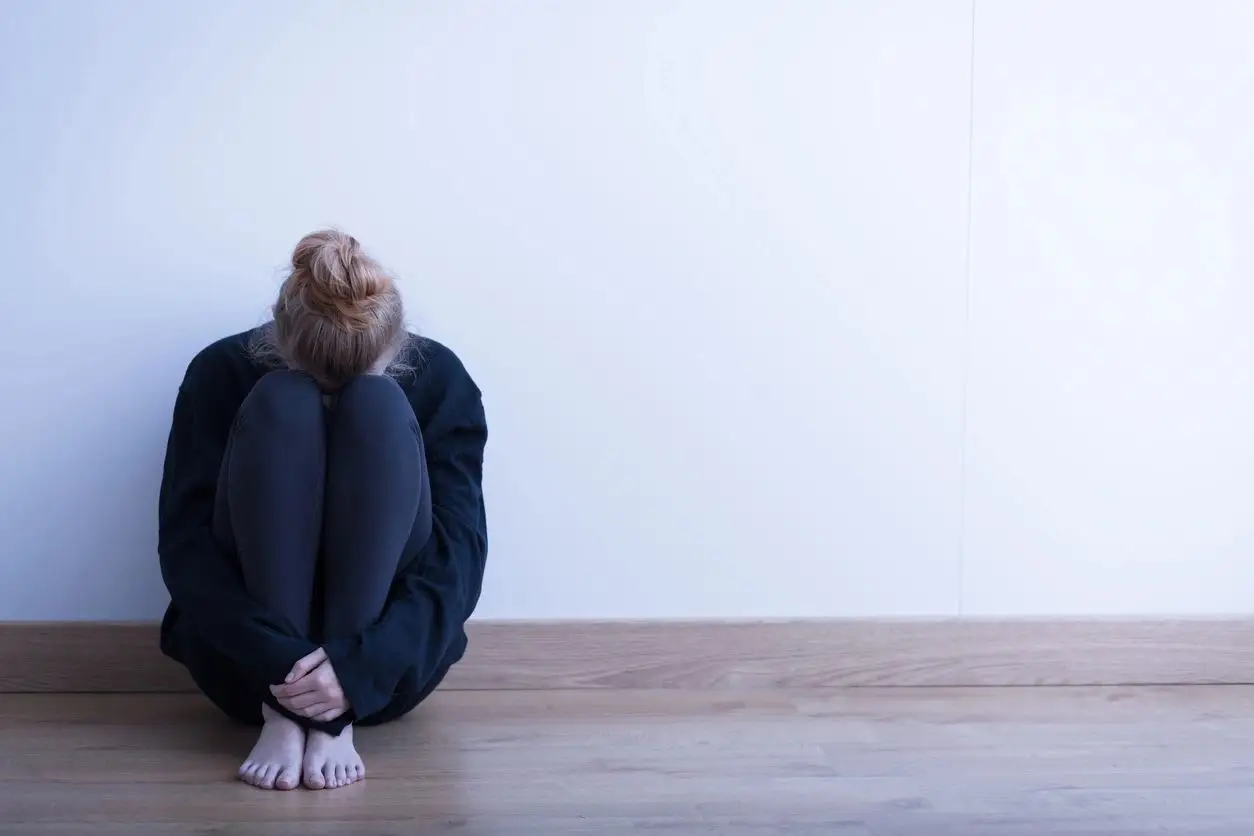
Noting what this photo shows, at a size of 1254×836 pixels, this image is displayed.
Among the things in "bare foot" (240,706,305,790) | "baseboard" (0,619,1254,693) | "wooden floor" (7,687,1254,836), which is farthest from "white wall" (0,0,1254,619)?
"bare foot" (240,706,305,790)

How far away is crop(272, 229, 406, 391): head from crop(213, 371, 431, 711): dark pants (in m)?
0.04

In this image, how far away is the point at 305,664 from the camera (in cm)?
135

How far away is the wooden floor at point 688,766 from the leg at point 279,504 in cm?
7

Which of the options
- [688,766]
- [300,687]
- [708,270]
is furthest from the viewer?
[708,270]

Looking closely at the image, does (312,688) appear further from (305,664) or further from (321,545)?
(321,545)

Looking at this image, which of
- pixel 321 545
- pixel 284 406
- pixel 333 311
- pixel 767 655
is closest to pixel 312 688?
pixel 321 545

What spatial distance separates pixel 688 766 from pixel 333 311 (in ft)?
2.31

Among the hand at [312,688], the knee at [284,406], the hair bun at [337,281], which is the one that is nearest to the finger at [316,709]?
the hand at [312,688]

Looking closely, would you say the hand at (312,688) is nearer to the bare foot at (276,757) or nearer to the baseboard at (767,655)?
the bare foot at (276,757)

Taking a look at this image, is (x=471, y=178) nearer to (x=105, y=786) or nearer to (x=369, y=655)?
(x=369, y=655)

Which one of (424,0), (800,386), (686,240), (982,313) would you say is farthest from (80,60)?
(982,313)

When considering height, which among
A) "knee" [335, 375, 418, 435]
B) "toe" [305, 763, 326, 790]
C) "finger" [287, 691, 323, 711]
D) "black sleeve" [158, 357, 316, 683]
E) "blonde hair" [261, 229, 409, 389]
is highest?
"blonde hair" [261, 229, 409, 389]

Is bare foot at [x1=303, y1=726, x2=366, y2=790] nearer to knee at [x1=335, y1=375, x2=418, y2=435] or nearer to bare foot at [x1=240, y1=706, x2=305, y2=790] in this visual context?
bare foot at [x1=240, y1=706, x2=305, y2=790]

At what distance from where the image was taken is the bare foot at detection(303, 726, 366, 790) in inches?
54.1
